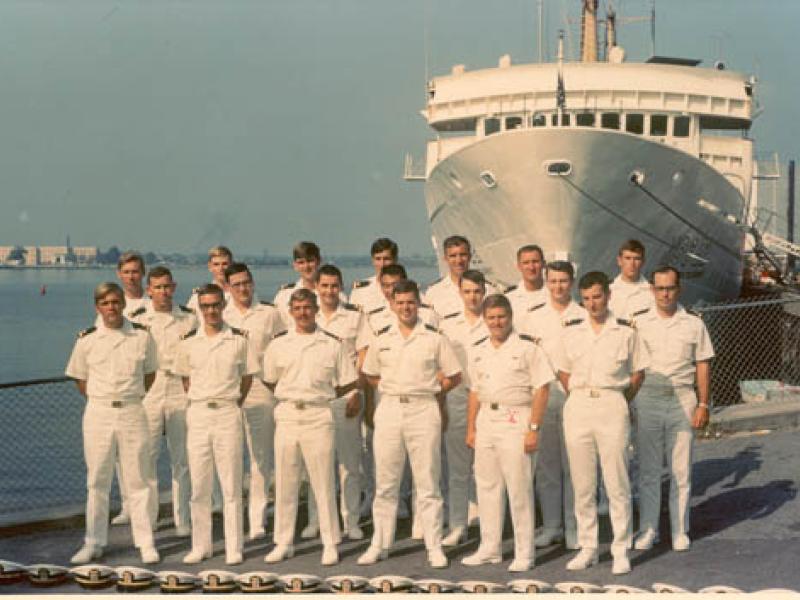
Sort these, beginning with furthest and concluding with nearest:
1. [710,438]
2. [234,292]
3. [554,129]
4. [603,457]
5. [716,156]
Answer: [716,156] < [554,129] < [710,438] < [234,292] < [603,457]

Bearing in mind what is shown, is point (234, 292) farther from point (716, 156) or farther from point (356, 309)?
point (716, 156)

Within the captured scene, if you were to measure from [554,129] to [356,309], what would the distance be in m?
9.91

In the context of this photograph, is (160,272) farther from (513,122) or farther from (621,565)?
Answer: (513,122)

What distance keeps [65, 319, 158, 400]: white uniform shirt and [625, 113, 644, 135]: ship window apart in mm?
14791

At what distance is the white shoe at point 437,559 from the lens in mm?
5945

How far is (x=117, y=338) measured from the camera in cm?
623

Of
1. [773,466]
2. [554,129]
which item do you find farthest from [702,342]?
[554,129]

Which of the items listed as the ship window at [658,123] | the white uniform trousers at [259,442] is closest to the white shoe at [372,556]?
the white uniform trousers at [259,442]

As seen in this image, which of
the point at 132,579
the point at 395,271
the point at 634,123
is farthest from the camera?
the point at 634,123

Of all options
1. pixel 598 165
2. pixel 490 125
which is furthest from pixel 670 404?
pixel 490 125

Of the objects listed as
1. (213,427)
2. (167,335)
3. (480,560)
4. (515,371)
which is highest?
(167,335)

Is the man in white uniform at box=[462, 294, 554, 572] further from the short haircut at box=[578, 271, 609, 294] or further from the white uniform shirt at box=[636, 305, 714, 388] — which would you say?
the white uniform shirt at box=[636, 305, 714, 388]

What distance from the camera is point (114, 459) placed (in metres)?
6.23

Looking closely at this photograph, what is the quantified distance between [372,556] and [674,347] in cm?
229
